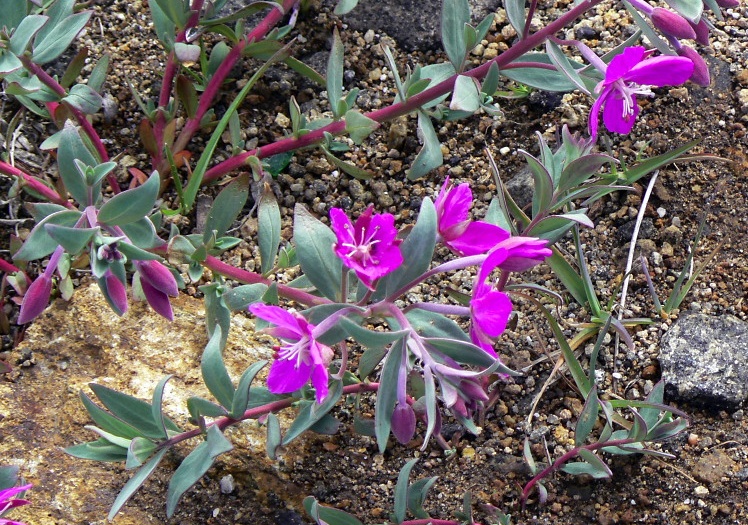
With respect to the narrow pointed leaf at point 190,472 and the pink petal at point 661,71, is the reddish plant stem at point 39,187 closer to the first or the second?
the narrow pointed leaf at point 190,472

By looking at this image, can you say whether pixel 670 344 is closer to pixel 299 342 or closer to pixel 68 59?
pixel 299 342

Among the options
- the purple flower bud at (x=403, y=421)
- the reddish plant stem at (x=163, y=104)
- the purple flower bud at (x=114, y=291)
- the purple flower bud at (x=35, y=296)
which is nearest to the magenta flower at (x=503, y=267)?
the purple flower bud at (x=403, y=421)

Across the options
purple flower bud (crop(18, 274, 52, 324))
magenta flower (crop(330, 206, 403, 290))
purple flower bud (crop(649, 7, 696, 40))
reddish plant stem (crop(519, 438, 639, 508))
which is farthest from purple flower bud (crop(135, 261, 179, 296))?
purple flower bud (crop(649, 7, 696, 40))

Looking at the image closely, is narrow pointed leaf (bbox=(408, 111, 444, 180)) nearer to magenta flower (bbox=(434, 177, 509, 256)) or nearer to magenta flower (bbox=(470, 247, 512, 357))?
magenta flower (bbox=(434, 177, 509, 256))

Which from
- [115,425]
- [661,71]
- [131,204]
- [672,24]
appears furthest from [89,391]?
[672,24]

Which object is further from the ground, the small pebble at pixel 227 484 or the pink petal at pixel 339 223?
the pink petal at pixel 339 223

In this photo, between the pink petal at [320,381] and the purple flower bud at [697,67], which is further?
the purple flower bud at [697,67]
